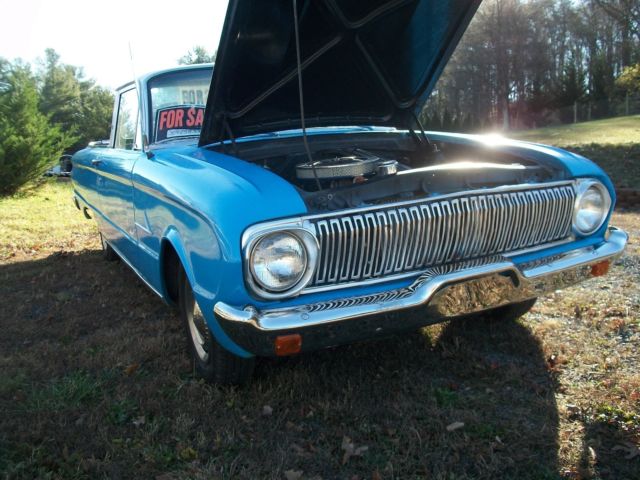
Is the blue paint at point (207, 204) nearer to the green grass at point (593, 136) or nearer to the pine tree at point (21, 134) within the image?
the pine tree at point (21, 134)

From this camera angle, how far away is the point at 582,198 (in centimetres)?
289

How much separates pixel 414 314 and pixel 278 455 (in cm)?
78

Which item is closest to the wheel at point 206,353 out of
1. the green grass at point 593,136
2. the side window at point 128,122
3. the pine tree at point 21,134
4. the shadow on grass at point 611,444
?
the side window at point 128,122

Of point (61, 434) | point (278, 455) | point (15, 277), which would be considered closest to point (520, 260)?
point (278, 455)

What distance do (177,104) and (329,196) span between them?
1.82 m

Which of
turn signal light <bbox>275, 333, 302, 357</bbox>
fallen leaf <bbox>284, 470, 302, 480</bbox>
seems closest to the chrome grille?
turn signal light <bbox>275, 333, 302, 357</bbox>

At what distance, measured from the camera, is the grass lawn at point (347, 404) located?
2.19m

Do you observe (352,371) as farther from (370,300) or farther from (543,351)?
(543,351)

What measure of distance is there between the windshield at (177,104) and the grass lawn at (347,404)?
1.25 meters

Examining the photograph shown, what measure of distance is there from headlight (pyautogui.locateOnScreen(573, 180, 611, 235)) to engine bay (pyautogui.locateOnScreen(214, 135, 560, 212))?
6.7 inches

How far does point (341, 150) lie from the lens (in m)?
3.53

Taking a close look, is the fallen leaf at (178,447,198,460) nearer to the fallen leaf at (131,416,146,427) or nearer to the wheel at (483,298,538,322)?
the fallen leaf at (131,416,146,427)

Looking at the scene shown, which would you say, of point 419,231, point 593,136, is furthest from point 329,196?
point 593,136

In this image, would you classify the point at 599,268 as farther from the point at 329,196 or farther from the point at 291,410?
the point at 291,410
